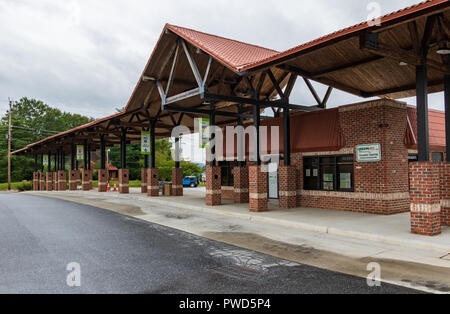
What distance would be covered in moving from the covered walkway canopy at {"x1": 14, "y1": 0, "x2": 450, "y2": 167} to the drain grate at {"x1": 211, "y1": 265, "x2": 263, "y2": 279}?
620 centimetres

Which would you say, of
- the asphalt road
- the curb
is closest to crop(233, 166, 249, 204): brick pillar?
the curb

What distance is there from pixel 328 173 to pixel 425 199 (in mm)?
6278

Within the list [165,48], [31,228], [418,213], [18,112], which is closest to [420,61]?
[418,213]

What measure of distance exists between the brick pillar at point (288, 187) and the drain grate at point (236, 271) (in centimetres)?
951

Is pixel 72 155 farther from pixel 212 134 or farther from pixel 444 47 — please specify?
pixel 444 47

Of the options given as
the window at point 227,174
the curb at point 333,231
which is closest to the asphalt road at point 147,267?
the curb at point 333,231

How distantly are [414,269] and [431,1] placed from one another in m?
5.54

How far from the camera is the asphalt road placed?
Result: 5.48 meters

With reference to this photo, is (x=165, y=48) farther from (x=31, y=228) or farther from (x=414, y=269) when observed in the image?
(x=414, y=269)

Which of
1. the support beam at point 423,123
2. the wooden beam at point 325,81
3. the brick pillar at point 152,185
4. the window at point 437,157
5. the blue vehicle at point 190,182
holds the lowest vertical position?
the blue vehicle at point 190,182

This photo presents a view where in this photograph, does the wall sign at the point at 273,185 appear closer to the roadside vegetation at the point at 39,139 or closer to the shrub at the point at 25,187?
the roadside vegetation at the point at 39,139

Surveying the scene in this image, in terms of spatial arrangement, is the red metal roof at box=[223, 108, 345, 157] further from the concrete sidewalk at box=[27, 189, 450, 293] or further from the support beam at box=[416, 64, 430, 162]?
the support beam at box=[416, 64, 430, 162]

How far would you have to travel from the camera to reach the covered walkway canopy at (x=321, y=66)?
29.7 feet

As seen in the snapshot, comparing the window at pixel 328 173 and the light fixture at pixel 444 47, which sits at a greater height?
the light fixture at pixel 444 47
